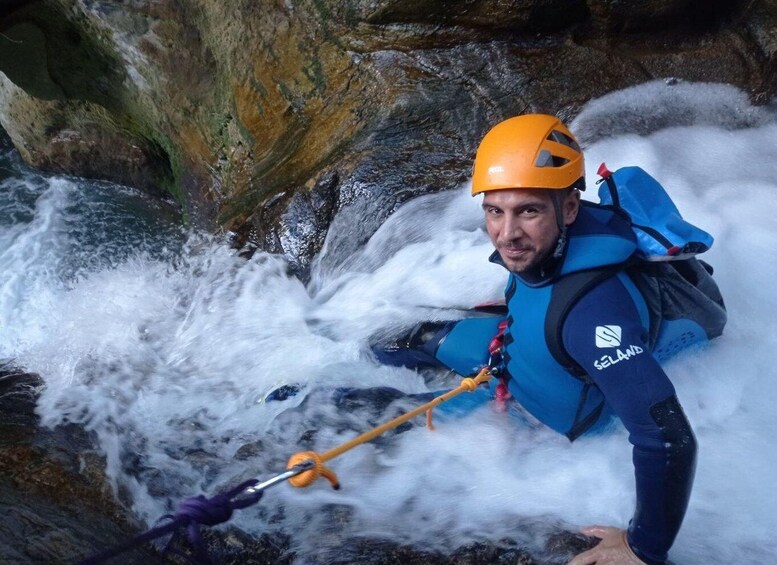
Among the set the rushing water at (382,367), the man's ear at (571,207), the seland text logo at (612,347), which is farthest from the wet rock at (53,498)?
the man's ear at (571,207)

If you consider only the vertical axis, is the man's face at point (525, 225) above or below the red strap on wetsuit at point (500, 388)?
above

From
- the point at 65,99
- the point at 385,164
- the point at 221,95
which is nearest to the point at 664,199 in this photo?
the point at 385,164

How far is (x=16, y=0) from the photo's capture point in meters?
6.27

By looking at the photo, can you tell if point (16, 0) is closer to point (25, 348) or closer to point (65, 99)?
point (65, 99)

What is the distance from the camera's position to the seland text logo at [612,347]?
2197mm

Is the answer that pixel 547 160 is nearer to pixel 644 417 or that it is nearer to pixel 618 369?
pixel 618 369

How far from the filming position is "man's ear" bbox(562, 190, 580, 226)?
2.60 meters

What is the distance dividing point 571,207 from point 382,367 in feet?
5.89

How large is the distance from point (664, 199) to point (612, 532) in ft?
4.44

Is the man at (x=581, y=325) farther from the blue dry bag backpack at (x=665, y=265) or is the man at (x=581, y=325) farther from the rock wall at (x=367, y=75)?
the rock wall at (x=367, y=75)

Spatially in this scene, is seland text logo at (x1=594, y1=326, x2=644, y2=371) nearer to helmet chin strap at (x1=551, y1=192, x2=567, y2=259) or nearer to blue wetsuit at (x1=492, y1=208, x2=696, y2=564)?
blue wetsuit at (x1=492, y1=208, x2=696, y2=564)

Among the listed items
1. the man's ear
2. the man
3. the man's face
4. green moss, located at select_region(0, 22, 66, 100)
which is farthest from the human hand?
green moss, located at select_region(0, 22, 66, 100)

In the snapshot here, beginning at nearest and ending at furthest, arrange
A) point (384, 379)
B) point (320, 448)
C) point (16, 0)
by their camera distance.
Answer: point (320, 448) → point (384, 379) → point (16, 0)

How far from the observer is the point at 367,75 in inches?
197
